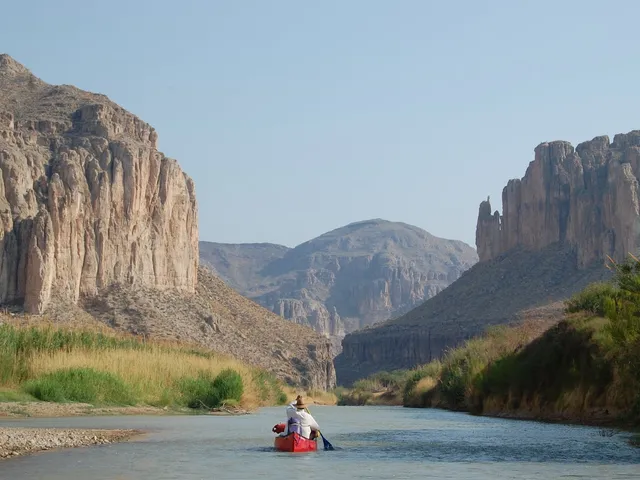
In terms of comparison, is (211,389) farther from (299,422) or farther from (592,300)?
(299,422)

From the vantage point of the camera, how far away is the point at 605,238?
14362 centimetres

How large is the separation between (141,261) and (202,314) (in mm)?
8141

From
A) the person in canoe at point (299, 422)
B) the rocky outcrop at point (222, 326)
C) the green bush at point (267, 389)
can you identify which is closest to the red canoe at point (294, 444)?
the person in canoe at point (299, 422)

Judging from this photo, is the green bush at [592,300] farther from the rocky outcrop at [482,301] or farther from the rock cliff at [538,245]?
the rock cliff at [538,245]

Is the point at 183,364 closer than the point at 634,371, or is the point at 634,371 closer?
Answer: the point at 634,371

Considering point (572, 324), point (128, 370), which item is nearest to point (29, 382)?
point (128, 370)

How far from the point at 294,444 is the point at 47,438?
5.90 metres

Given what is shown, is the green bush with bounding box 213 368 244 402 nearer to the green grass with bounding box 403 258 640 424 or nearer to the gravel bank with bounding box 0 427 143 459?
the green grass with bounding box 403 258 640 424

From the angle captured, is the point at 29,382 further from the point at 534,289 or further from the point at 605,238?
the point at 605,238

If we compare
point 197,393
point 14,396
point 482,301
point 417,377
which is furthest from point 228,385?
point 482,301

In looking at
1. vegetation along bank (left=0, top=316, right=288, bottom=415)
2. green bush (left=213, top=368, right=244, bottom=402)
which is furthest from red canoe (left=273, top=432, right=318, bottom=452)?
green bush (left=213, top=368, right=244, bottom=402)

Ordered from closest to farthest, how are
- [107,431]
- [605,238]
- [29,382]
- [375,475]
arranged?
[375,475] < [107,431] < [29,382] < [605,238]

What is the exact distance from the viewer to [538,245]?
154625 millimetres

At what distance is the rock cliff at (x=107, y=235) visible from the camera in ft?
323
